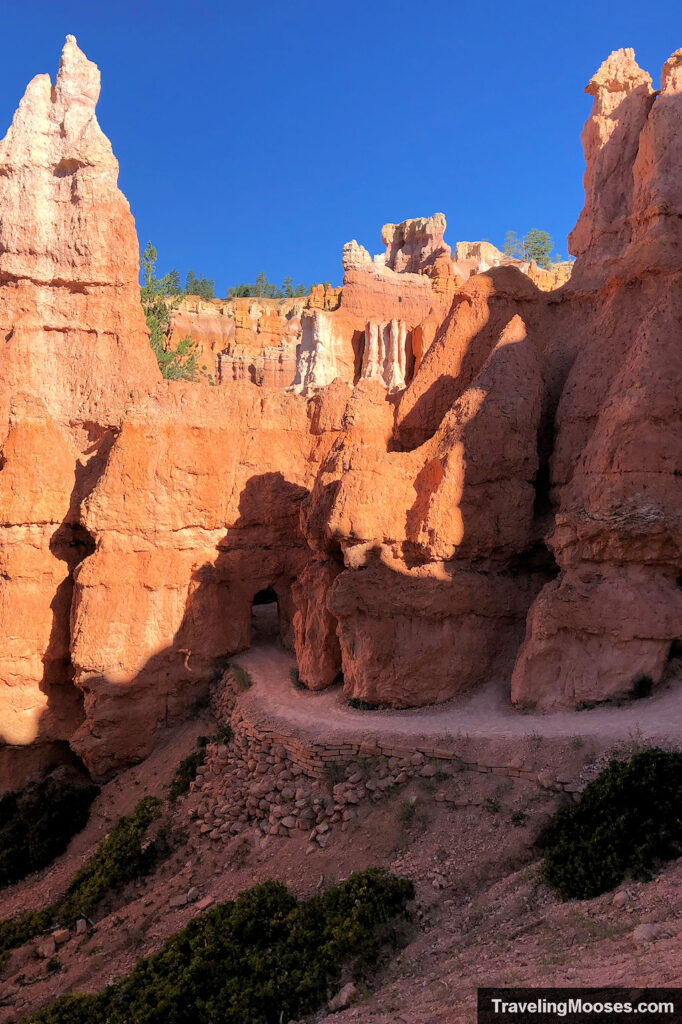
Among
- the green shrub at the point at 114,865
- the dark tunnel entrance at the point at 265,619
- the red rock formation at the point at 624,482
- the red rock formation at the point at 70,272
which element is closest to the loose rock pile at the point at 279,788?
the green shrub at the point at 114,865

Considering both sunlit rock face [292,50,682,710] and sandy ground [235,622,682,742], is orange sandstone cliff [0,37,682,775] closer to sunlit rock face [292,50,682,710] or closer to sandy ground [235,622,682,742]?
sunlit rock face [292,50,682,710]

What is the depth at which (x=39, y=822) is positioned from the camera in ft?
51.1

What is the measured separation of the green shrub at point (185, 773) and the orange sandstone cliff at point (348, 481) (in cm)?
174

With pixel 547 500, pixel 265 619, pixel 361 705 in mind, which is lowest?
pixel 361 705

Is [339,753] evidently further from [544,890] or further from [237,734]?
[544,890]

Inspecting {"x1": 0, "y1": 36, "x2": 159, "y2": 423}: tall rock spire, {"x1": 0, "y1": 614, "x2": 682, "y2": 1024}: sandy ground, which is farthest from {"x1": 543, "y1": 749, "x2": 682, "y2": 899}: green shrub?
{"x1": 0, "y1": 36, "x2": 159, "y2": 423}: tall rock spire

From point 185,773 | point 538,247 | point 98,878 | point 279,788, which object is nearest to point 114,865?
point 98,878

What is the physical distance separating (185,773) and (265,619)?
5877mm

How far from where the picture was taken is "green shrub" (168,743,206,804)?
1486 centimetres

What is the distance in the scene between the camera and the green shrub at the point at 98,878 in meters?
12.8

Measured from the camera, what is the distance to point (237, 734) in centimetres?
1497

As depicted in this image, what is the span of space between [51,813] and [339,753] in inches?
289

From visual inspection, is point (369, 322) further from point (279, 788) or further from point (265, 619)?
point (279, 788)

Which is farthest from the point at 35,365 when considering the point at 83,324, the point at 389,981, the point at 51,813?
the point at 389,981
